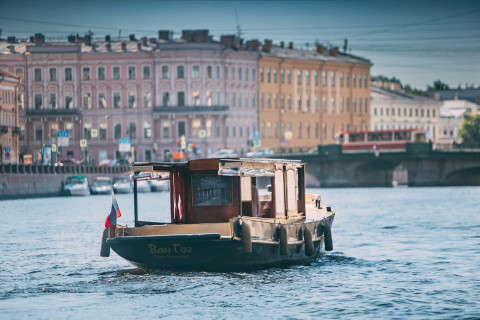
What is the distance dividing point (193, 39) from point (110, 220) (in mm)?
92938

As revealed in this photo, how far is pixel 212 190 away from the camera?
1167 inches

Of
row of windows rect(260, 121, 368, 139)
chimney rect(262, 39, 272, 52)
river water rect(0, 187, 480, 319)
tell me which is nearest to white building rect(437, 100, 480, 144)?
row of windows rect(260, 121, 368, 139)

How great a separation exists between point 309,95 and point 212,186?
104 meters

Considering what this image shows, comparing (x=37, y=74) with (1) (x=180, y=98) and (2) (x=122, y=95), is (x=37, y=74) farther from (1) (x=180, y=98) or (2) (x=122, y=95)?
(1) (x=180, y=98)

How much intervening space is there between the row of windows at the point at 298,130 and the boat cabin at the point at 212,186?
93.5m

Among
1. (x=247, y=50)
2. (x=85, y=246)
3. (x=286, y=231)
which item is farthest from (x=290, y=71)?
(x=286, y=231)

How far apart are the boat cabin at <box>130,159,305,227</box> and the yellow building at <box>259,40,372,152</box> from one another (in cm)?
9106

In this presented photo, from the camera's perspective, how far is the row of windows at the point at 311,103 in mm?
128500

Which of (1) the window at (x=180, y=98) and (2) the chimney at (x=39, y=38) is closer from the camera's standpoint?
(2) the chimney at (x=39, y=38)

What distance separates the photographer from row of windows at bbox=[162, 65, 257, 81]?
393 feet

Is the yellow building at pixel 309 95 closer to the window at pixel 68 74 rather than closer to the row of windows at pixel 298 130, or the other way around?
the row of windows at pixel 298 130

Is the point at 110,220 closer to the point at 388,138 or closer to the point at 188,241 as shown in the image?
the point at 188,241

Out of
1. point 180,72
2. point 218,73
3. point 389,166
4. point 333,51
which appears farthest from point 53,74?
point 333,51

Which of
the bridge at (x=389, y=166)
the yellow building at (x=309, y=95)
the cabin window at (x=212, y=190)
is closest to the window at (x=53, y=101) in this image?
the yellow building at (x=309, y=95)
